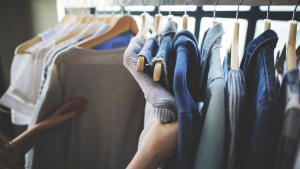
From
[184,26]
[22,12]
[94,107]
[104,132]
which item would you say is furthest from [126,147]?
[22,12]

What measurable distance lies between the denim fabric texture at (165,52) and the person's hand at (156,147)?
0.09 metres

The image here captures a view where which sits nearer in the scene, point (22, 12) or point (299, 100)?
point (299, 100)

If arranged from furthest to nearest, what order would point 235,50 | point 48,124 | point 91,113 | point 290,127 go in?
point 91,113
point 48,124
point 235,50
point 290,127

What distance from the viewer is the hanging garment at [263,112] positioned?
0.26 m

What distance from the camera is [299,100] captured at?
247 millimetres

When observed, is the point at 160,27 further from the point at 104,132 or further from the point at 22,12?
the point at 22,12

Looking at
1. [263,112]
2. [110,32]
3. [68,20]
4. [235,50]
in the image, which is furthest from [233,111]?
[68,20]

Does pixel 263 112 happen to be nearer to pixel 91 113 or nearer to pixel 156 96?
pixel 156 96

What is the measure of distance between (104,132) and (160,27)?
484 mm

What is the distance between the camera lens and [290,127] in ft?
0.81

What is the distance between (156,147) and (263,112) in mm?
185

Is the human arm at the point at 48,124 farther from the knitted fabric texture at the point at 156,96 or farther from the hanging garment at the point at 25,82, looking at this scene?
the knitted fabric texture at the point at 156,96

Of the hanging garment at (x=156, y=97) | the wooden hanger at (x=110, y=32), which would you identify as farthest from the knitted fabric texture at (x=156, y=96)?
the wooden hanger at (x=110, y=32)

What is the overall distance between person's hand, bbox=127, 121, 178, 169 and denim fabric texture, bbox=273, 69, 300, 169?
0.17 meters
